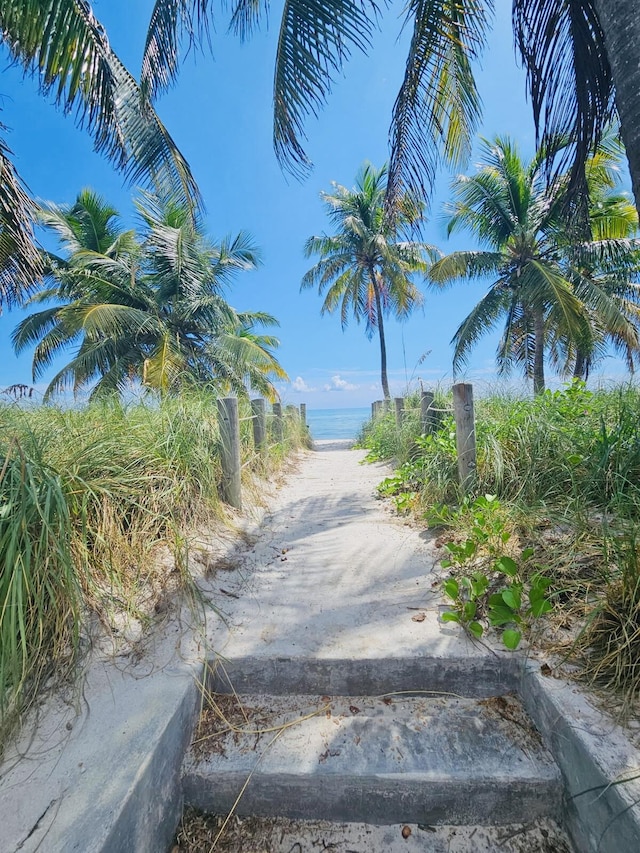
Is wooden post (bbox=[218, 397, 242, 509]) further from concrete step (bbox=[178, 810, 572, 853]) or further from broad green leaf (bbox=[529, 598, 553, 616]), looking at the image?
broad green leaf (bbox=[529, 598, 553, 616])

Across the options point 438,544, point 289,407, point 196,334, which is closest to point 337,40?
point 438,544

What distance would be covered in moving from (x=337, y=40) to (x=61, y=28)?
9.79 feet

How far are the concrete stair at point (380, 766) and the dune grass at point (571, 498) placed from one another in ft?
1.51

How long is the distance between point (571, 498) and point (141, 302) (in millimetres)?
11471

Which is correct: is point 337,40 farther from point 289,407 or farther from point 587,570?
point 289,407

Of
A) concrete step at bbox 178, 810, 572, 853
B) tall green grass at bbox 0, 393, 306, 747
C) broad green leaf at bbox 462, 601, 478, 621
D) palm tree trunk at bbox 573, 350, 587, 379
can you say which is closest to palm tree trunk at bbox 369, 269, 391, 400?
palm tree trunk at bbox 573, 350, 587, 379

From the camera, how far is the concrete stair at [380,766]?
112 centimetres

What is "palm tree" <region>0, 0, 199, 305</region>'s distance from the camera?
10.9ft

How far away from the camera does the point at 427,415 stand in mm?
4223

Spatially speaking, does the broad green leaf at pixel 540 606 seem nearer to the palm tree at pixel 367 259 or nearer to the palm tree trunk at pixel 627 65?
the palm tree trunk at pixel 627 65

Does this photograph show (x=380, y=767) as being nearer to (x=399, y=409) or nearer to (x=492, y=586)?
(x=492, y=586)

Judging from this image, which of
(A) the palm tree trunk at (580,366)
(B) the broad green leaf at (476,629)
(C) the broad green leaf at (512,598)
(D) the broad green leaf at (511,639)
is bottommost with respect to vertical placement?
(B) the broad green leaf at (476,629)

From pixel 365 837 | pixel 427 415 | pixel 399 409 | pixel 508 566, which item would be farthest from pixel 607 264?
pixel 365 837

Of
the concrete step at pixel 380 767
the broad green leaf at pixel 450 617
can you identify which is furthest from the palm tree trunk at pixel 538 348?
the concrete step at pixel 380 767
